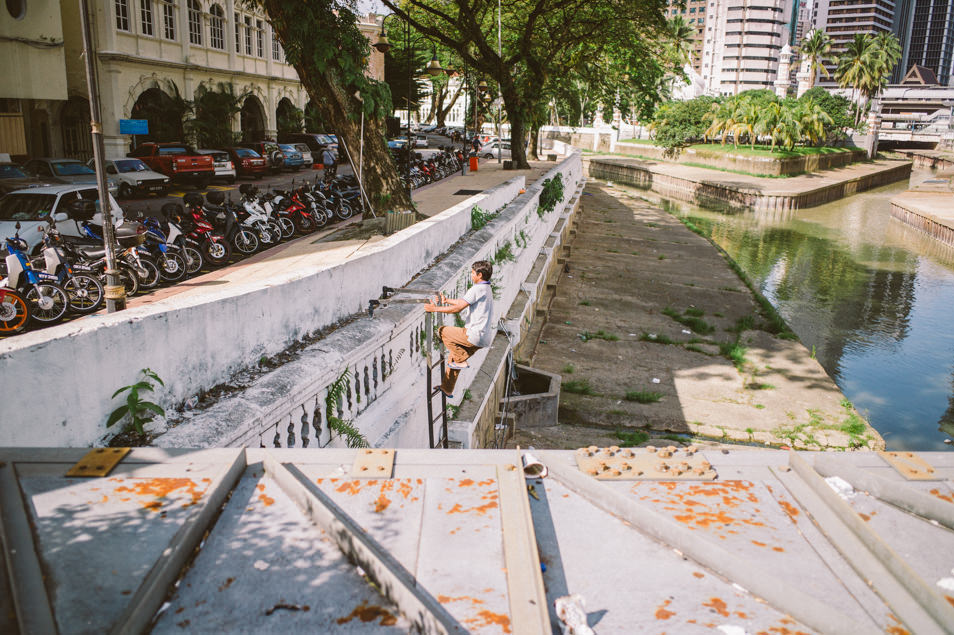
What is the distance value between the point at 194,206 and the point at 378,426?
9560 millimetres

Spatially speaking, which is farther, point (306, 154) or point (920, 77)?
point (920, 77)

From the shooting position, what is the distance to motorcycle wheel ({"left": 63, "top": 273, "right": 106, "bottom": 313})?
9.70 metres

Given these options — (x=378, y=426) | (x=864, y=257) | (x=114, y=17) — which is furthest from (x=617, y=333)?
(x=114, y=17)

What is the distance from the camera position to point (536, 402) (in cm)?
1022

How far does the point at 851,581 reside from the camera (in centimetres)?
248

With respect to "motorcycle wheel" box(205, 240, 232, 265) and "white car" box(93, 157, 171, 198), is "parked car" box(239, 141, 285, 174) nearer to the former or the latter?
"white car" box(93, 157, 171, 198)

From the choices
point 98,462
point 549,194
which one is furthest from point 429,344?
point 549,194

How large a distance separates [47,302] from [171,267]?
243cm

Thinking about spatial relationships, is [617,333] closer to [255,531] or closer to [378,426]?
[378,426]

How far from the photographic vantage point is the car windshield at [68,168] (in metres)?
18.8

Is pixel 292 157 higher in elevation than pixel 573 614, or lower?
higher

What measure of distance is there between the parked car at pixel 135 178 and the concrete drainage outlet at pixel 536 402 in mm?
15491

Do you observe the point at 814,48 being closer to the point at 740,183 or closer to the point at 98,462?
the point at 740,183

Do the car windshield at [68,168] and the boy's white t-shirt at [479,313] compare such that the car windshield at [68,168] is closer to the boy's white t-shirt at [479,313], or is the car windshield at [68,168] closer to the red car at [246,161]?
the red car at [246,161]
